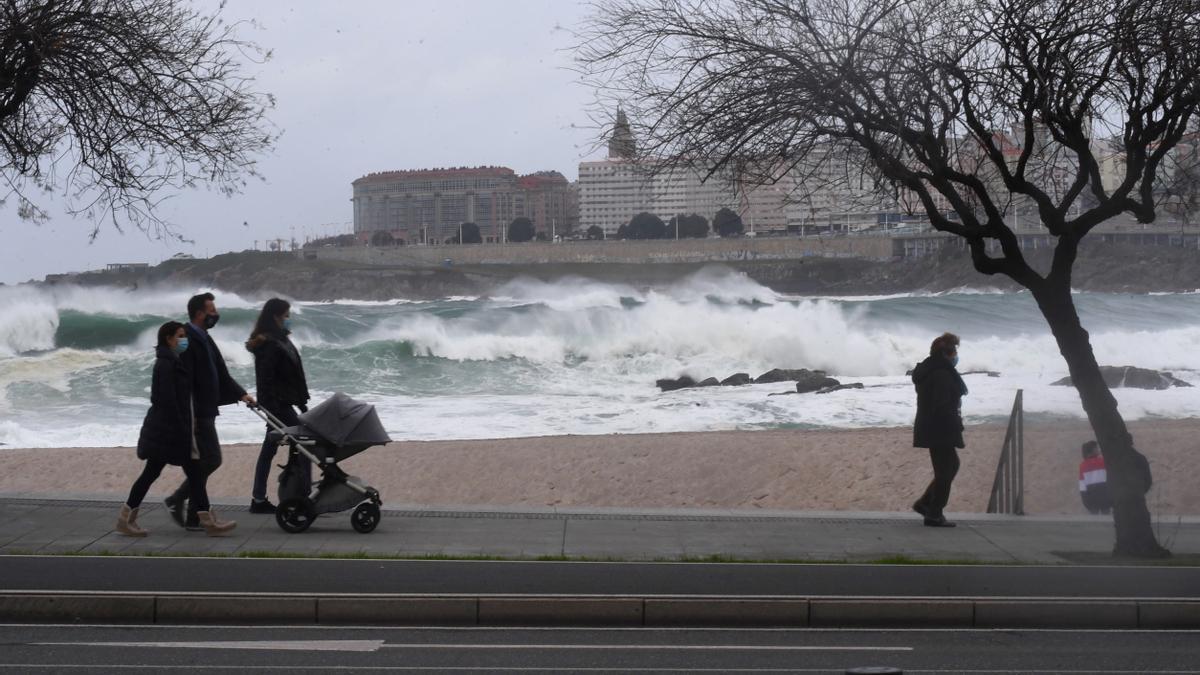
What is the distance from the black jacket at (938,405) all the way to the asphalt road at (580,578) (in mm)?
2506

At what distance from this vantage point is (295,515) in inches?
413

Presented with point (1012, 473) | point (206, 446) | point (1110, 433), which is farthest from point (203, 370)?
point (1012, 473)

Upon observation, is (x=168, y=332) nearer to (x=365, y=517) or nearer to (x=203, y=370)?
(x=203, y=370)

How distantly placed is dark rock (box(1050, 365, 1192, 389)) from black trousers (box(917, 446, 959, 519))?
64.1ft

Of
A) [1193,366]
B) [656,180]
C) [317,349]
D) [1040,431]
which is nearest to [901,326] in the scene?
[1193,366]

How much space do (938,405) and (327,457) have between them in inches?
213

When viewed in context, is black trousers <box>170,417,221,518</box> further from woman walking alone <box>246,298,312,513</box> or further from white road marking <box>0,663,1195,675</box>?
white road marking <box>0,663,1195,675</box>

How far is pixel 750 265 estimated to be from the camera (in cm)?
8244

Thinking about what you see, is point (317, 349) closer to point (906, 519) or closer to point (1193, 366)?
point (1193, 366)

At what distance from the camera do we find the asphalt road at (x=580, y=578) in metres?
8.34

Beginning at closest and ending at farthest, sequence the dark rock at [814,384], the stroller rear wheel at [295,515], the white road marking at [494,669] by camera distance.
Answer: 1. the white road marking at [494,669]
2. the stroller rear wheel at [295,515]
3. the dark rock at [814,384]

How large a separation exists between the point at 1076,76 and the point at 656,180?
→ 171 inches

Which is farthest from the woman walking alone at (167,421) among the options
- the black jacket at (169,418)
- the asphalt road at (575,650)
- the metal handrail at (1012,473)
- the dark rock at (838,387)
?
the dark rock at (838,387)

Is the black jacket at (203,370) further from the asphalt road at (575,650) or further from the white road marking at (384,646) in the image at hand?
the white road marking at (384,646)
